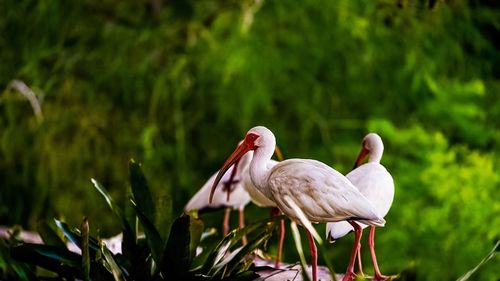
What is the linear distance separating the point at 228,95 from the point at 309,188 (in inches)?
162

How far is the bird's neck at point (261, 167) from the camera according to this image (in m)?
1.92

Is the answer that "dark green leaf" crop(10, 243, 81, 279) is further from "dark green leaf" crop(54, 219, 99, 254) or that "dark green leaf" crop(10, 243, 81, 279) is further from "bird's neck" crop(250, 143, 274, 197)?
"bird's neck" crop(250, 143, 274, 197)

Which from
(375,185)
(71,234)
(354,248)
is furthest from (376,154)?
(71,234)

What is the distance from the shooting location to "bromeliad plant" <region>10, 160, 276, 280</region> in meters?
2.19

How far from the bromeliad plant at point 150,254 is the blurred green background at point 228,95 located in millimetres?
3105

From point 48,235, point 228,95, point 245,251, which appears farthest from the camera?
point 228,95

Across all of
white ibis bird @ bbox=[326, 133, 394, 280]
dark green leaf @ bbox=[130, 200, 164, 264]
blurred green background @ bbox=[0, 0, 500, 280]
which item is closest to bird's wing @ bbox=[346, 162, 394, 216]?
white ibis bird @ bbox=[326, 133, 394, 280]

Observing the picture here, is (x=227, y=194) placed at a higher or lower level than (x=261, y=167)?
lower

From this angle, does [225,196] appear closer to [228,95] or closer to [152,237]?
[152,237]

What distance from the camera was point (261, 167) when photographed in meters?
1.93

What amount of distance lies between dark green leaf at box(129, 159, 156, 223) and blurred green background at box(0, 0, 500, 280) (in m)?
3.05

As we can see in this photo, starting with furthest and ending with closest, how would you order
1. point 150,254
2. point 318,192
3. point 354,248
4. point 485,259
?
1. point 150,254
2. point 485,259
3. point 354,248
4. point 318,192

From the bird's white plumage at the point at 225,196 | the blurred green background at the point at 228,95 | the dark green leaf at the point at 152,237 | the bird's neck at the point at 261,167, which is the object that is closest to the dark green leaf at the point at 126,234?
the dark green leaf at the point at 152,237

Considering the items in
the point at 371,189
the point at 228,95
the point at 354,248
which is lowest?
the point at 228,95
